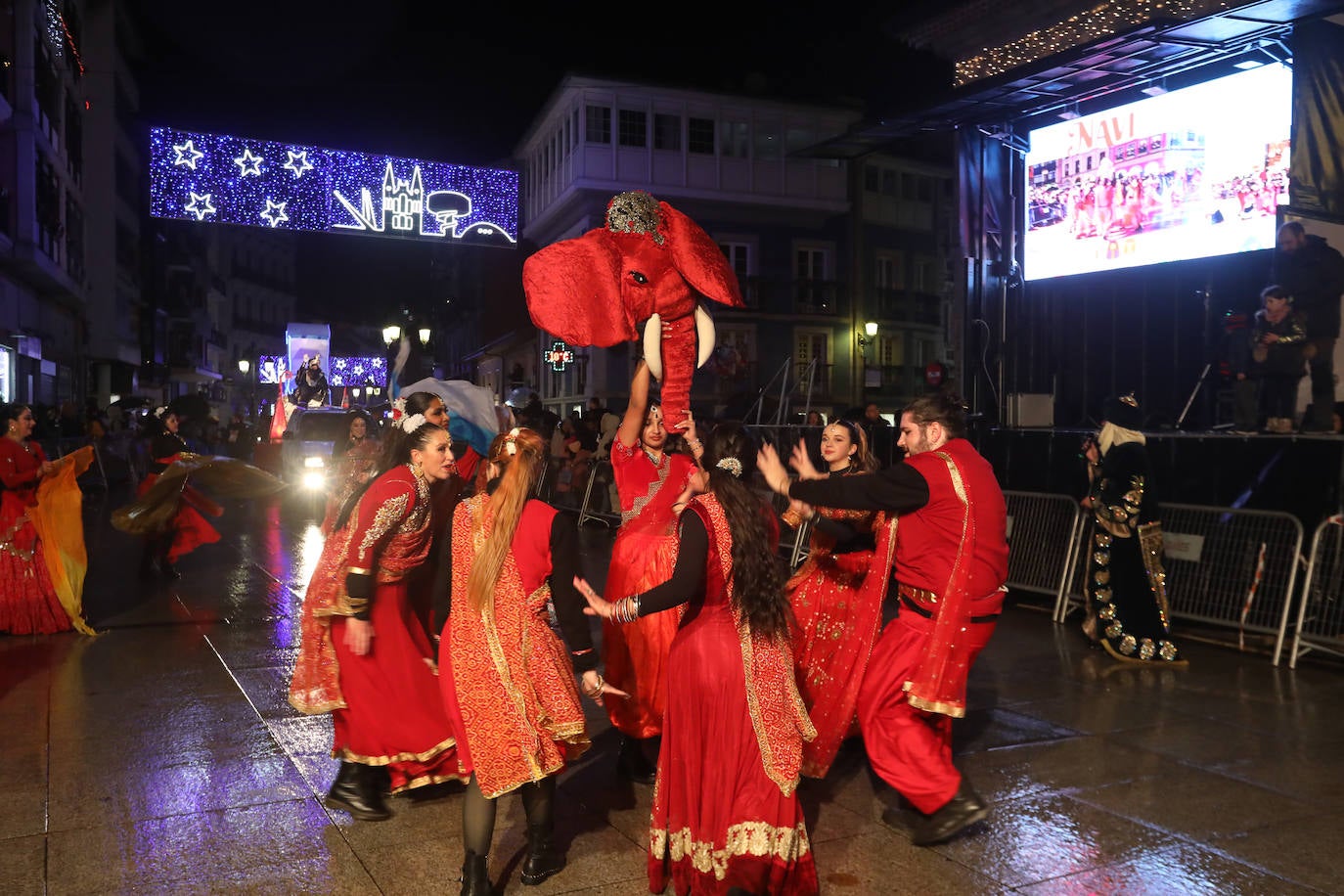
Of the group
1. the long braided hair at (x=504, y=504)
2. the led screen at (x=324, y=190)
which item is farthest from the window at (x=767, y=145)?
the long braided hair at (x=504, y=504)

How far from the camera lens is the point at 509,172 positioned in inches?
997

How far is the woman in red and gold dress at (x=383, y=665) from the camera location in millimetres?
4355

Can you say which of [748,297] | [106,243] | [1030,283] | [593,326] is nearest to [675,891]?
[593,326]

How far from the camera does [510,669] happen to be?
370 cm

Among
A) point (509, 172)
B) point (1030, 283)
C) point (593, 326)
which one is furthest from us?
point (509, 172)

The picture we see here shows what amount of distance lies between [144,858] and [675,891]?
2.01 m

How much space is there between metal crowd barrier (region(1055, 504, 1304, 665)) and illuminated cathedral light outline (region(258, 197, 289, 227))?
1883 cm

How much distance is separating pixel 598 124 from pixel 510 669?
1215 inches

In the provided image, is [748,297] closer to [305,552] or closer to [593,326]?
[305,552]

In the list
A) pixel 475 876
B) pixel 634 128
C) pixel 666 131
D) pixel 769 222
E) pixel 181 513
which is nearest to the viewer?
pixel 475 876

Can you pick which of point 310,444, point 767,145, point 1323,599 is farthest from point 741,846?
point 767,145

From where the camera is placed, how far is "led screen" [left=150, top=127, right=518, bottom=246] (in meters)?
22.1

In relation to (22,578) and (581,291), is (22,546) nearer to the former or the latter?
(22,578)

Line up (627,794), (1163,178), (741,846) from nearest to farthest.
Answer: (741,846)
(627,794)
(1163,178)
